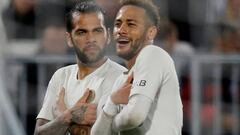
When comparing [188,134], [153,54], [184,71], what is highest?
[153,54]

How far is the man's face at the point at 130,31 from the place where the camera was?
4.03 feet

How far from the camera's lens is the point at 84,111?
4.24 feet

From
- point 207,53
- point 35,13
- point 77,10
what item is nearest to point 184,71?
point 207,53

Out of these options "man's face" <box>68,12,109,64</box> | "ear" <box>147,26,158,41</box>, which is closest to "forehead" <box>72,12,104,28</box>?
"man's face" <box>68,12,109,64</box>

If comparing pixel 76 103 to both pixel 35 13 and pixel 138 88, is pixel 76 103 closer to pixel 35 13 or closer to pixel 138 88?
pixel 138 88

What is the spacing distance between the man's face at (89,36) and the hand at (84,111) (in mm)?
61

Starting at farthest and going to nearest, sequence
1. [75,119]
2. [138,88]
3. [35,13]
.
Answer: [35,13] < [75,119] < [138,88]

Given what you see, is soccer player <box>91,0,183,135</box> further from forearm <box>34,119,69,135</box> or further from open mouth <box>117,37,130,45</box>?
forearm <box>34,119,69,135</box>

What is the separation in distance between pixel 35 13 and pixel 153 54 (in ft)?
5.13

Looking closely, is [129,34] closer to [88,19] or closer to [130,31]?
[130,31]

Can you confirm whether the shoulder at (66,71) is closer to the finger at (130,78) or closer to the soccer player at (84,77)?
the soccer player at (84,77)

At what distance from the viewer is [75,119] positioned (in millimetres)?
1314

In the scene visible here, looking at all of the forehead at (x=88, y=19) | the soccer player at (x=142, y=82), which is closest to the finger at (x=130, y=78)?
the soccer player at (x=142, y=82)

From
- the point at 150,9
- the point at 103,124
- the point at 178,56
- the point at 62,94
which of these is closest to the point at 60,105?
the point at 62,94
